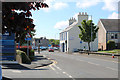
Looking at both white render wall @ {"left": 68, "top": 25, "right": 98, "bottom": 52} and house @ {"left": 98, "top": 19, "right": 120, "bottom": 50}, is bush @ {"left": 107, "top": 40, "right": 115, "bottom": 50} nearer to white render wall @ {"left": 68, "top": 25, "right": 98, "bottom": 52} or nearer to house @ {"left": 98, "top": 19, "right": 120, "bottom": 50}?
house @ {"left": 98, "top": 19, "right": 120, "bottom": 50}

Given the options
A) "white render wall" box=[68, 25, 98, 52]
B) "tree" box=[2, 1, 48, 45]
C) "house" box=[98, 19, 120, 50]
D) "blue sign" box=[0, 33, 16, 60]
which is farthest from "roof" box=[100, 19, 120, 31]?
"tree" box=[2, 1, 48, 45]

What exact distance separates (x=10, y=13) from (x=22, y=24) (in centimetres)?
47

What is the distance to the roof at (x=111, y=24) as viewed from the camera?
2694 inches

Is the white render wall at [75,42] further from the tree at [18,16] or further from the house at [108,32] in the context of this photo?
the tree at [18,16]

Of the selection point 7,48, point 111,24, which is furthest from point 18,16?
point 111,24

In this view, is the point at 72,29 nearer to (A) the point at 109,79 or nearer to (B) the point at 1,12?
(A) the point at 109,79

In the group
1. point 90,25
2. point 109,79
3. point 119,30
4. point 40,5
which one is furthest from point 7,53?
point 119,30

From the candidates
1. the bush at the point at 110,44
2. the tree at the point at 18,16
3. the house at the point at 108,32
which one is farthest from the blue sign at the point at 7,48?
the house at the point at 108,32

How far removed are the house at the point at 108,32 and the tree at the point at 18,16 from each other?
6200 cm

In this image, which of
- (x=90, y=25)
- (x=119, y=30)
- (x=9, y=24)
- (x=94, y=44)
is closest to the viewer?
(x=9, y=24)

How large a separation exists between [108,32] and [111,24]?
516 cm

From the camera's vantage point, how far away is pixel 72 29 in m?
74.8

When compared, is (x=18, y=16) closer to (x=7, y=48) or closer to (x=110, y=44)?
(x=7, y=48)

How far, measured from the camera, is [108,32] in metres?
67.4
